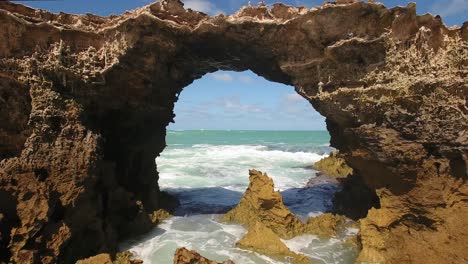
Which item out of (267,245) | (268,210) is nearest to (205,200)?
(268,210)

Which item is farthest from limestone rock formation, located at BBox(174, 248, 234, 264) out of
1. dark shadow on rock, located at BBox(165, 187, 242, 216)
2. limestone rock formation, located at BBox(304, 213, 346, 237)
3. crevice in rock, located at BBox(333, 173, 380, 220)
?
crevice in rock, located at BBox(333, 173, 380, 220)

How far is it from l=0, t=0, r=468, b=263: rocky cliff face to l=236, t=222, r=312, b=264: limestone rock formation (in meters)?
1.42

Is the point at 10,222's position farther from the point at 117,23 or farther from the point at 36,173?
the point at 117,23

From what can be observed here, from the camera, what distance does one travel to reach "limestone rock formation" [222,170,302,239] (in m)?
8.83

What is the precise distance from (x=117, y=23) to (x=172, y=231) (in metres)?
5.19

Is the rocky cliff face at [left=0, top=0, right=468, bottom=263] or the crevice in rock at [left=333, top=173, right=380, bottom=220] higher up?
the rocky cliff face at [left=0, top=0, right=468, bottom=263]

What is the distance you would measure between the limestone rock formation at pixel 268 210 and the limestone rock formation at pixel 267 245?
0.88 meters

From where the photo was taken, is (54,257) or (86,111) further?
(86,111)

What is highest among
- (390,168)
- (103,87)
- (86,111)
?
(103,87)

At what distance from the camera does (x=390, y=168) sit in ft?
24.3

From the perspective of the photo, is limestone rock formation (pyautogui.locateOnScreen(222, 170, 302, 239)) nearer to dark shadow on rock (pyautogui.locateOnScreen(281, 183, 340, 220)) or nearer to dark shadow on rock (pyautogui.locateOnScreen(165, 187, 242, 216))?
dark shadow on rock (pyautogui.locateOnScreen(281, 183, 340, 220))

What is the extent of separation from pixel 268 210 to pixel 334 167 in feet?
37.5

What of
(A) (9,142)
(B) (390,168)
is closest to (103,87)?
(A) (9,142)

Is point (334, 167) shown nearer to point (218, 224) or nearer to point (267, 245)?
point (218, 224)
